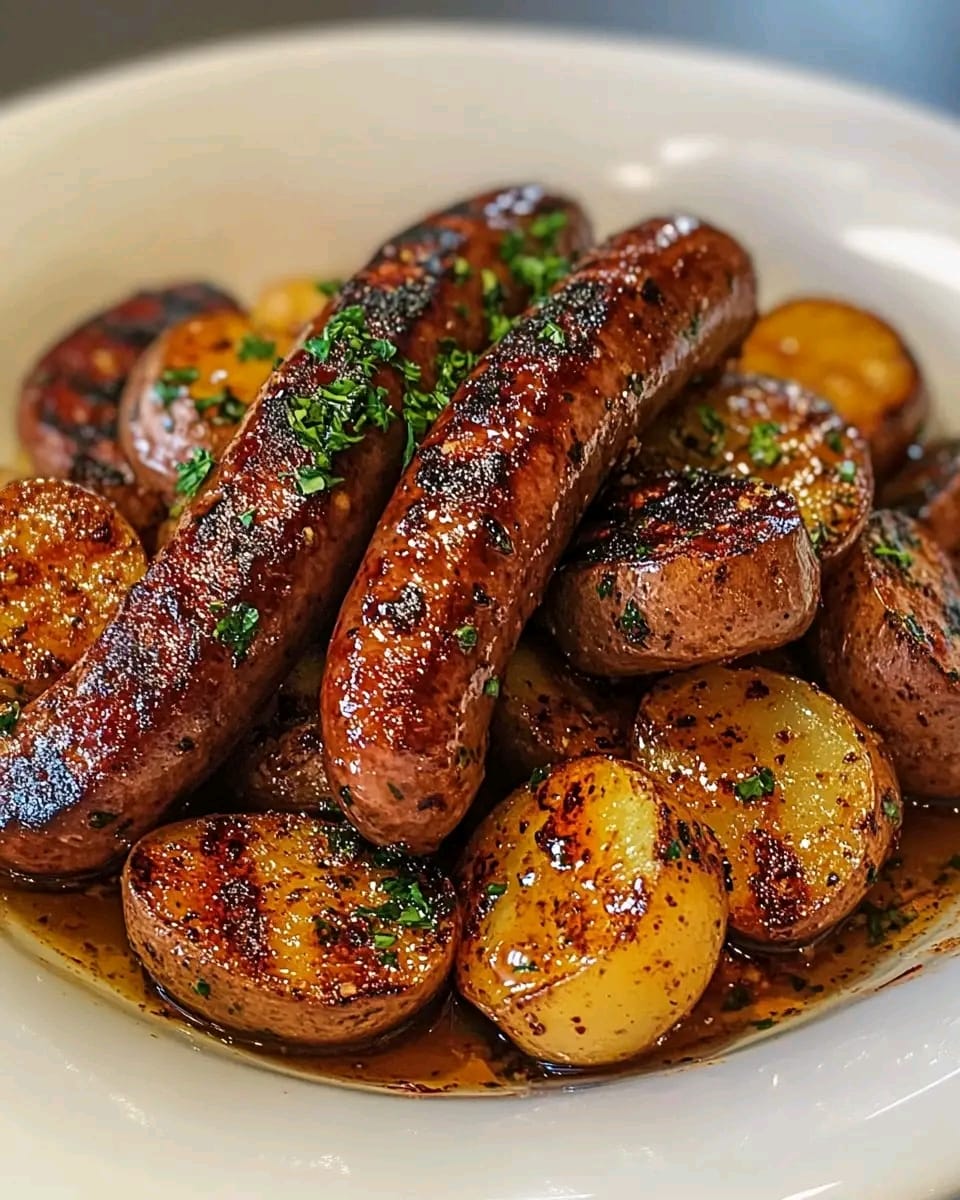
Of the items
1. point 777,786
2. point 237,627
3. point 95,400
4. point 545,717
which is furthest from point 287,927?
point 95,400

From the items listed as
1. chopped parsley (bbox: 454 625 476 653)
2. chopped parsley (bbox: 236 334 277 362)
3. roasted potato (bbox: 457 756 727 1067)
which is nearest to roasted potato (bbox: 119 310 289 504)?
chopped parsley (bbox: 236 334 277 362)

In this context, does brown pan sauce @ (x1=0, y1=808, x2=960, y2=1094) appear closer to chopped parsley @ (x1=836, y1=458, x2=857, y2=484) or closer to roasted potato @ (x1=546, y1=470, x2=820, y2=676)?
roasted potato @ (x1=546, y1=470, x2=820, y2=676)

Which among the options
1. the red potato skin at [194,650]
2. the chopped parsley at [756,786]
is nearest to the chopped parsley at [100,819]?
the red potato skin at [194,650]

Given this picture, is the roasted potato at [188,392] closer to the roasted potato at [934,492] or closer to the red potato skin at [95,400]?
the red potato skin at [95,400]

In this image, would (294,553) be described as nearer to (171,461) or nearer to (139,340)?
(171,461)

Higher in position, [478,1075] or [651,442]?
[651,442]

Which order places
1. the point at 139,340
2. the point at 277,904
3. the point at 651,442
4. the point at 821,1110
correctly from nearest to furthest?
the point at 821,1110 → the point at 277,904 → the point at 651,442 → the point at 139,340

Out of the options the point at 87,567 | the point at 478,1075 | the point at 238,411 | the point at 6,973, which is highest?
the point at 238,411

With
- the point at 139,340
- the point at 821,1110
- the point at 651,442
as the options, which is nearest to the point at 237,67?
the point at 139,340
